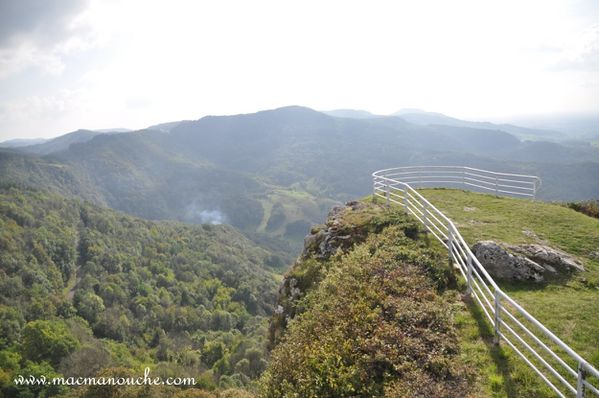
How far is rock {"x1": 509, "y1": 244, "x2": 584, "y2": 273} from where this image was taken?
10.5 m

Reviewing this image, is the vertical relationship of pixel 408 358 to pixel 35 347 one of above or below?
above

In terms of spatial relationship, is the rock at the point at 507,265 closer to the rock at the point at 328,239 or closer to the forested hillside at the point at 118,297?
the rock at the point at 328,239

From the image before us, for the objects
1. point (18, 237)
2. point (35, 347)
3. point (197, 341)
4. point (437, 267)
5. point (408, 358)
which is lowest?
point (197, 341)

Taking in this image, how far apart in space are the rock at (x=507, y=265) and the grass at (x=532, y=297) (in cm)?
34

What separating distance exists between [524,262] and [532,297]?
5.19 feet

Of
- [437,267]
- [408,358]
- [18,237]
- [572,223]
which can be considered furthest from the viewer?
[18,237]

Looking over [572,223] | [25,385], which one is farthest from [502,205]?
[25,385]

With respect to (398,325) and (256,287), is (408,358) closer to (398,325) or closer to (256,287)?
(398,325)

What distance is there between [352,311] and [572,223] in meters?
10.7

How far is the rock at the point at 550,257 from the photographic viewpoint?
1053 cm

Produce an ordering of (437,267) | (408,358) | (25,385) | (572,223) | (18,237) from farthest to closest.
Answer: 1. (18,237)
2. (25,385)
3. (572,223)
4. (437,267)
5. (408,358)

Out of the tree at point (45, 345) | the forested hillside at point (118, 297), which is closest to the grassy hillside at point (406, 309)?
the forested hillside at point (118, 297)

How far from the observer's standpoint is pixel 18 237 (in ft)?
353

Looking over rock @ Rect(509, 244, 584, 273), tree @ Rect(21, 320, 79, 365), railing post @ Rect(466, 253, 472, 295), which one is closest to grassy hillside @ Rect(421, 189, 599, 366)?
rock @ Rect(509, 244, 584, 273)
